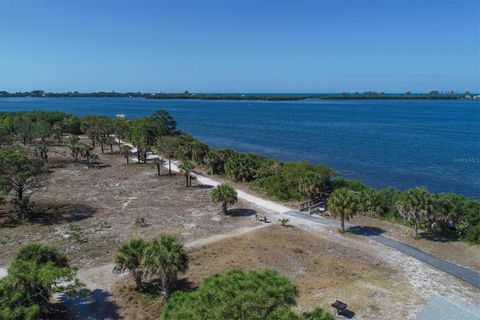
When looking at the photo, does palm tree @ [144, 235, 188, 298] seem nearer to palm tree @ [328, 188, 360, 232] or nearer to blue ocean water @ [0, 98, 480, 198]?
palm tree @ [328, 188, 360, 232]

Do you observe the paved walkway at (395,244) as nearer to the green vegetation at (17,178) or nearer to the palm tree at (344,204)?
the palm tree at (344,204)

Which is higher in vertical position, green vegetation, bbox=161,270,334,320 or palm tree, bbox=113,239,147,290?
green vegetation, bbox=161,270,334,320

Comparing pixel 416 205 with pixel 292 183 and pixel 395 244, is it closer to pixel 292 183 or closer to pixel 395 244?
pixel 395 244

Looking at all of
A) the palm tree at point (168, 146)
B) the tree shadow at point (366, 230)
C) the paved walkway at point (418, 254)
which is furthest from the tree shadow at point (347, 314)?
the palm tree at point (168, 146)

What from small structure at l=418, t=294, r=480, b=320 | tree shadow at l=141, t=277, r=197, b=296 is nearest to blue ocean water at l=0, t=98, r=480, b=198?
small structure at l=418, t=294, r=480, b=320

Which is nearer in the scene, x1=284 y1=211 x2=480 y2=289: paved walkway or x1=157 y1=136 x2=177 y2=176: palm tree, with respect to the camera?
x1=284 y1=211 x2=480 y2=289: paved walkway
